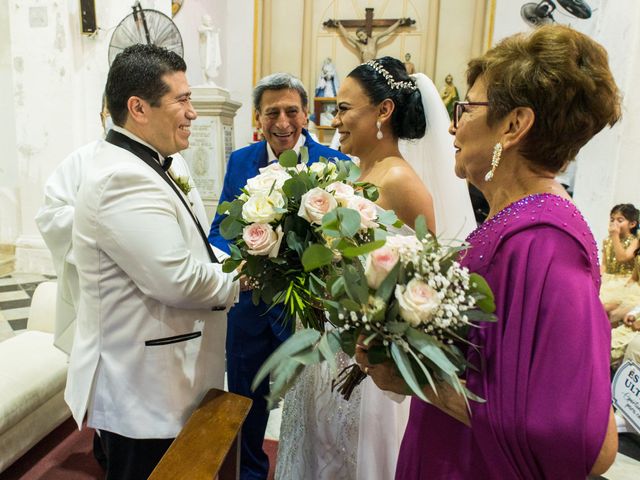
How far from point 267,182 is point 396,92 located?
80 centimetres

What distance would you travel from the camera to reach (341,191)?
1169mm

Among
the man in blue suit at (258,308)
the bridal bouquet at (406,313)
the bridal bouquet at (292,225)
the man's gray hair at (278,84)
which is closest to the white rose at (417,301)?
the bridal bouquet at (406,313)

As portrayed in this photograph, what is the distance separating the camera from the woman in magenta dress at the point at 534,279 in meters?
0.77

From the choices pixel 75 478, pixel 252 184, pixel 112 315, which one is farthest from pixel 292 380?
pixel 75 478

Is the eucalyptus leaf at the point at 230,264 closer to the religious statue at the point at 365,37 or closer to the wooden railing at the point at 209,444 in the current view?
the wooden railing at the point at 209,444

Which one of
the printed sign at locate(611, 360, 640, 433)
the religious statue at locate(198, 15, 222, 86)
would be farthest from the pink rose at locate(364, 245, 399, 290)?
the religious statue at locate(198, 15, 222, 86)

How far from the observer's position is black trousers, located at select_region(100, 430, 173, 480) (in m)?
1.55

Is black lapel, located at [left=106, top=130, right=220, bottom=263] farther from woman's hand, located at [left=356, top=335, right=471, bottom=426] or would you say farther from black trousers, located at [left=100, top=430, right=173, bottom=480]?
woman's hand, located at [left=356, top=335, right=471, bottom=426]

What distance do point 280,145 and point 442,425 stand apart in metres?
1.65

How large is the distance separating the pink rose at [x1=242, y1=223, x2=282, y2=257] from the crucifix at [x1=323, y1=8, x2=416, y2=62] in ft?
27.4

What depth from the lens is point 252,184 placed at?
125 centimetres

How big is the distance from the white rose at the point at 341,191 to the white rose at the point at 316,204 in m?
0.02

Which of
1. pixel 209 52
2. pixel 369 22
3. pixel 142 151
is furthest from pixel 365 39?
pixel 142 151

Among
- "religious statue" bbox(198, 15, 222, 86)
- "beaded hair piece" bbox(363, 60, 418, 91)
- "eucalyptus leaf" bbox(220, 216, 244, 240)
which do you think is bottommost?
"eucalyptus leaf" bbox(220, 216, 244, 240)
